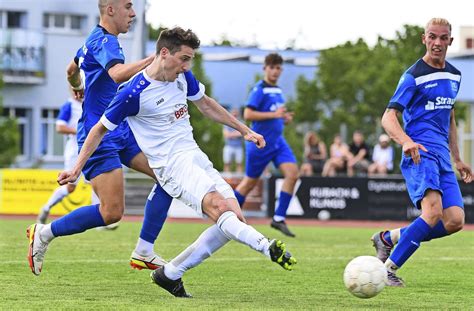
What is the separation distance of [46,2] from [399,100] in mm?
41146

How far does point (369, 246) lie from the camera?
45.9ft

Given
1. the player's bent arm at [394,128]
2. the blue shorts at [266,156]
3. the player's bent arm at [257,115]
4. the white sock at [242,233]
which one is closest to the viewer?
the white sock at [242,233]

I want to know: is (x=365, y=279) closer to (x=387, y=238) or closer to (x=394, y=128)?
(x=394, y=128)

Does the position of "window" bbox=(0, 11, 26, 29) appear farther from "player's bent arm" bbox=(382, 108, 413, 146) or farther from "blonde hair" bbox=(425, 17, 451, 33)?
"player's bent arm" bbox=(382, 108, 413, 146)

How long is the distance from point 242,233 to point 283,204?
7.90 metres

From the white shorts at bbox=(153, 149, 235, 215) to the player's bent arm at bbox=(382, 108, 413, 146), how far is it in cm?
146

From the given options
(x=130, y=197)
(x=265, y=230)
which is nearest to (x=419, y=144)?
(x=265, y=230)

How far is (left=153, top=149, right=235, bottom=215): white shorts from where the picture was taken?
783cm

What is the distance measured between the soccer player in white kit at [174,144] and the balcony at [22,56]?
3779 centimetres

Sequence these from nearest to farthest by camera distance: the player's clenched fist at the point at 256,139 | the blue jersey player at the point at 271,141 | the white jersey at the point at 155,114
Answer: the white jersey at the point at 155,114 → the player's clenched fist at the point at 256,139 → the blue jersey player at the point at 271,141

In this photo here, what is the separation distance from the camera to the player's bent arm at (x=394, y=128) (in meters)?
8.52

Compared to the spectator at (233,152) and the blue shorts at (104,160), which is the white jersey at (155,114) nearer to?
the blue shorts at (104,160)

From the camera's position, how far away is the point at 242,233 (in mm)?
7492

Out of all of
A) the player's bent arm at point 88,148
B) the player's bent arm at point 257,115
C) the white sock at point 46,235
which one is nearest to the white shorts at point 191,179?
the player's bent arm at point 88,148
